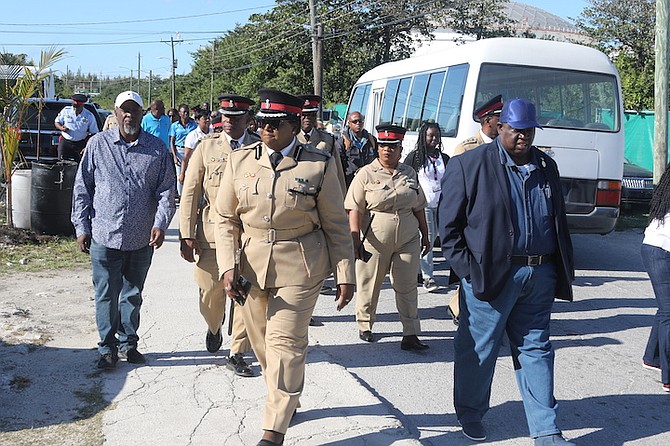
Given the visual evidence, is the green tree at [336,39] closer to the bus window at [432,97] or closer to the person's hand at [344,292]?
the bus window at [432,97]

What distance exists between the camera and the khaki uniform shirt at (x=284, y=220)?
4.64 metres

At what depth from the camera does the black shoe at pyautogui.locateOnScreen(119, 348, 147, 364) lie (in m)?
6.28

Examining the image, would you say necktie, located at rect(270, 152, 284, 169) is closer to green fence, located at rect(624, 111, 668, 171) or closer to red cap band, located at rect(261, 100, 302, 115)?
red cap band, located at rect(261, 100, 302, 115)

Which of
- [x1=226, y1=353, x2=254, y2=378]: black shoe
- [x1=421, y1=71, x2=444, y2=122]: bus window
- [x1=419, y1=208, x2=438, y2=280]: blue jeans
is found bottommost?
[x1=226, y1=353, x2=254, y2=378]: black shoe

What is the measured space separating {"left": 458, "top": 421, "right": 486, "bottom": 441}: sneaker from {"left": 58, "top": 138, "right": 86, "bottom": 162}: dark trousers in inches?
444

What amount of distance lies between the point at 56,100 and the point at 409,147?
8.54 metres

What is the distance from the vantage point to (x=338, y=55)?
42.0m

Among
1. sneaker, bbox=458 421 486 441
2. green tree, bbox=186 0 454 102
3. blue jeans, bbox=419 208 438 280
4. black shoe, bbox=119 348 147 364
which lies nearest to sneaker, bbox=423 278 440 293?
blue jeans, bbox=419 208 438 280

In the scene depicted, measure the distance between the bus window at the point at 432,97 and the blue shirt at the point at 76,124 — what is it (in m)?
5.90

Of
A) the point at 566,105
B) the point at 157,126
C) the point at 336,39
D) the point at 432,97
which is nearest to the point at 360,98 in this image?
the point at 157,126

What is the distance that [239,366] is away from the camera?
6078 mm

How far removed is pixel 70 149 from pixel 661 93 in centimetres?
1068

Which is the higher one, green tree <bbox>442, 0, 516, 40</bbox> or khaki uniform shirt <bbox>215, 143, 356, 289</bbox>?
green tree <bbox>442, 0, 516, 40</bbox>

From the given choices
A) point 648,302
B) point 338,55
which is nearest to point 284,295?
point 648,302
